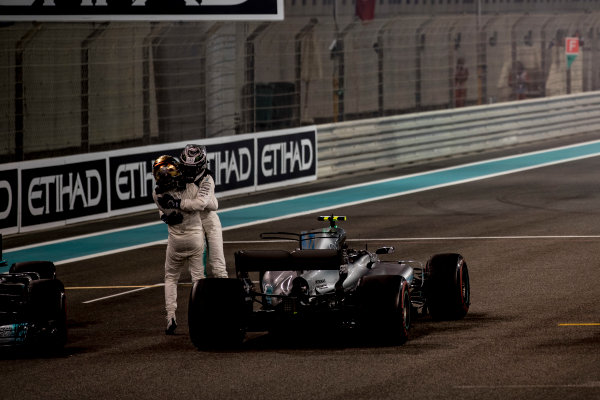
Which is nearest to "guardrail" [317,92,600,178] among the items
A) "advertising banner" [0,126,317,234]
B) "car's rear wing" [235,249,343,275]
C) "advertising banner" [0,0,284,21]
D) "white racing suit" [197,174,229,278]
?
"advertising banner" [0,126,317,234]

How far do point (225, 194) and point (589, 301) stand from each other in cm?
1207

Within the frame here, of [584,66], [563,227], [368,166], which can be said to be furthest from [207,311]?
[584,66]

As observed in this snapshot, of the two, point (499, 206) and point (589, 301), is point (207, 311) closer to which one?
point (589, 301)

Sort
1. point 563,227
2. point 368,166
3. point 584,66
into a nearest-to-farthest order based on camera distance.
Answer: point 563,227, point 368,166, point 584,66

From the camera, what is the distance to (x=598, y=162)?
1120 inches

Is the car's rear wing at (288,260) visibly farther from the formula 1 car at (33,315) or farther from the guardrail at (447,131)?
the guardrail at (447,131)

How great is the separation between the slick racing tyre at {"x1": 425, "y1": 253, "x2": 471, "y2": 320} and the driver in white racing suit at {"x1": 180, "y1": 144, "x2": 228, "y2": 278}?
193 cm

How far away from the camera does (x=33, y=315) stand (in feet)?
35.7

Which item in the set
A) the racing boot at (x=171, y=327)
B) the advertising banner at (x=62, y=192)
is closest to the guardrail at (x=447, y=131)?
the advertising banner at (x=62, y=192)

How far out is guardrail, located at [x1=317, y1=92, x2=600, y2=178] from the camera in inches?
1064

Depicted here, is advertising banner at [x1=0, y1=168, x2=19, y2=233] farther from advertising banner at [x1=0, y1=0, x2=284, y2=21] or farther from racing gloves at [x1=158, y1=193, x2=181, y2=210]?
racing gloves at [x1=158, y1=193, x2=181, y2=210]

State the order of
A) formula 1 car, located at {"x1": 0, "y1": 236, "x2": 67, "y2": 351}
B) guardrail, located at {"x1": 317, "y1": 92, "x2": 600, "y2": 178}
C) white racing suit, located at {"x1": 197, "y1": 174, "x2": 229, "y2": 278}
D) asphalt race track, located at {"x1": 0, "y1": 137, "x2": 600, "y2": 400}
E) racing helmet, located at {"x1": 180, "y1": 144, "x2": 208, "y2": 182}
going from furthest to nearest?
guardrail, located at {"x1": 317, "y1": 92, "x2": 600, "y2": 178}
white racing suit, located at {"x1": 197, "y1": 174, "x2": 229, "y2": 278}
racing helmet, located at {"x1": 180, "y1": 144, "x2": 208, "y2": 182}
formula 1 car, located at {"x1": 0, "y1": 236, "x2": 67, "y2": 351}
asphalt race track, located at {"x1": 0, "y1": 137, "x2": 600, "y2": 400}

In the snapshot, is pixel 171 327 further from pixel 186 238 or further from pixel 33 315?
pixel 33 315

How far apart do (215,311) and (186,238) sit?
1301mm
